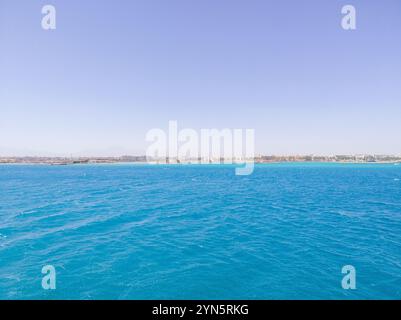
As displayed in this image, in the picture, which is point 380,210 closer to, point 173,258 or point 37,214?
point 173,258

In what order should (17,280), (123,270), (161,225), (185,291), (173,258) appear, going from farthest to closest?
(161,225) < (173,258) < (123,270) < (17,280) < (185,291)

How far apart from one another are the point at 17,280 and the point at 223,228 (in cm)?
1515

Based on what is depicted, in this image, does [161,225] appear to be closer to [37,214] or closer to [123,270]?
[123,270]

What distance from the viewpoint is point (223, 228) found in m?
20.1
